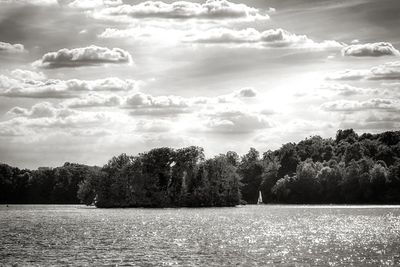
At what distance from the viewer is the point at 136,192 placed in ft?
655

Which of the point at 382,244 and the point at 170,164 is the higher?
the point at 170,164

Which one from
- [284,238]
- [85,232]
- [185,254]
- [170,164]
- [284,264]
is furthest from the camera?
[170,164]

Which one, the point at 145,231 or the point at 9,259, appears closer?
the point at 9,259

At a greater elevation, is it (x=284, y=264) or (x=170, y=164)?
(x=170, y=164)

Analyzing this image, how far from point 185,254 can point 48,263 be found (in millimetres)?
13363

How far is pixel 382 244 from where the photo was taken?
76.8 m

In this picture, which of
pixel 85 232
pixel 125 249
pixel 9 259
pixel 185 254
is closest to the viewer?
pixel 9 259

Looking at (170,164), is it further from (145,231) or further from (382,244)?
(382,244)

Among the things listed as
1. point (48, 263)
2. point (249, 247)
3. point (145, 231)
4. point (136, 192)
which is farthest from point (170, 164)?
point (48, 263)

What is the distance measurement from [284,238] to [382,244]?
14.4 metres

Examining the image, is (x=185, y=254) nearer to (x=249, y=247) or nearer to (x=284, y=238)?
(x=249, y=247)

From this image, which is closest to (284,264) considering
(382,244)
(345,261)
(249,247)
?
(345,261)

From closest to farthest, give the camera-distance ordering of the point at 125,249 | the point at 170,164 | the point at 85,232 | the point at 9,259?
1. the point at 9,259
2. the point at 125,249
3. the point at 85,232
4. the point at 170,164

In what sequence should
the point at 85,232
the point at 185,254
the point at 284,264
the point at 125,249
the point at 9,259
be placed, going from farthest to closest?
the point at 85,232, the point at 125,249, the point at 185,254, the point at 9,259, the point at 284,264
